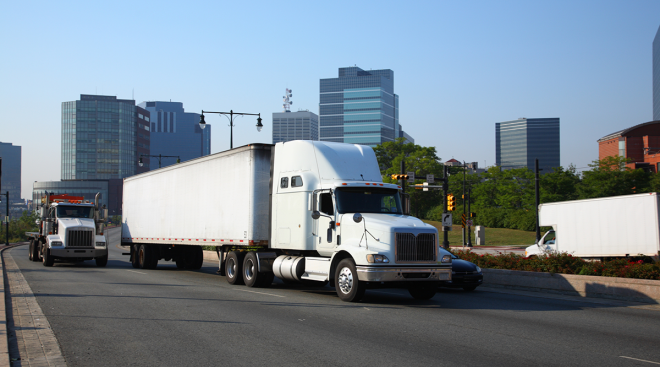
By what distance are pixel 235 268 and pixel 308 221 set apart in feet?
12.9

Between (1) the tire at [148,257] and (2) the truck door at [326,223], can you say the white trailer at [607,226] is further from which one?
(1) the tire at [148,257]

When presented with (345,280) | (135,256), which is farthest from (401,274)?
(135,256)

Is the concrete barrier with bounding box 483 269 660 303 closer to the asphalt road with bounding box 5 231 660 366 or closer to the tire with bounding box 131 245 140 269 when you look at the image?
the asphalt road with bounding box 5 231 660 366

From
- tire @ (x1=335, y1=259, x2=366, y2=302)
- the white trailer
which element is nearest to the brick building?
the white trailer

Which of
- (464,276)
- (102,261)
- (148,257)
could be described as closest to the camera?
(464,276)

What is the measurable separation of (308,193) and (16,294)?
7896 millimetres

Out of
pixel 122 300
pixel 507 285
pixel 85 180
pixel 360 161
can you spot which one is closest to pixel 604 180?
pixel 507 285

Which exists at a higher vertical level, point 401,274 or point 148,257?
point 401,274

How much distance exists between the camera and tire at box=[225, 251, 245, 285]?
17953 millimetres

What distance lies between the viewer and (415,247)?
13.2m

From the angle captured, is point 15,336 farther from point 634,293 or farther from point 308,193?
point 634,293

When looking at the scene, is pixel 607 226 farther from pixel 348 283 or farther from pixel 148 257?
pixel 148 257

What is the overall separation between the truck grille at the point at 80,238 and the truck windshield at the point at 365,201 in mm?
18033

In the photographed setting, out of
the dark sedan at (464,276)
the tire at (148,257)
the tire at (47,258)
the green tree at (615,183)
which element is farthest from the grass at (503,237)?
the dark sedan at (464,276)
